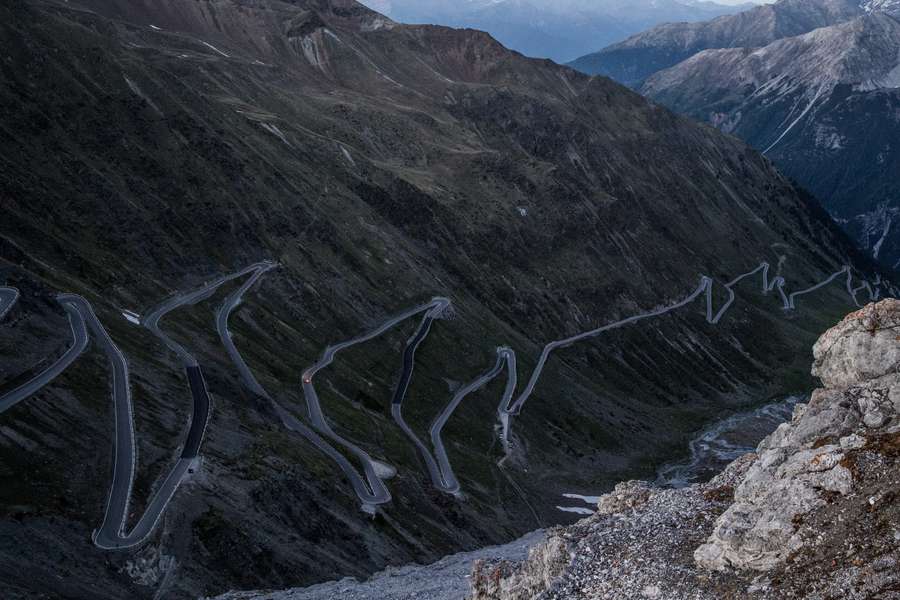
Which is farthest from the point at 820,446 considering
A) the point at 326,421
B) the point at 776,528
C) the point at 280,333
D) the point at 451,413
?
the point at 280,333

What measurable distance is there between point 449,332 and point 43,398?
77.0 metres

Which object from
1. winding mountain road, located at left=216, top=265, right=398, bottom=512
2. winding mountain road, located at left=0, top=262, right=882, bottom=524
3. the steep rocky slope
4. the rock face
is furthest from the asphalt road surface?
the rock face

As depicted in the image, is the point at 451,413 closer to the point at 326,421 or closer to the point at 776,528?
the point at 326,421

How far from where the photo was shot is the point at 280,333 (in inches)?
Answer: 4099

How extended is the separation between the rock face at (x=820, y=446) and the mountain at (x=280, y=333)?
3474cm

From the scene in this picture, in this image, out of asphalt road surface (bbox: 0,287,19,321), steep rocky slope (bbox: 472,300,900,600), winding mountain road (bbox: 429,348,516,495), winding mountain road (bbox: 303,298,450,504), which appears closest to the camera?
steep rocky slope (bbox: 472,300,900,600)

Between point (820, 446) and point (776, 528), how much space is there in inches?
260

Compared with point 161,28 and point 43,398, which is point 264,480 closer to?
point 43,398

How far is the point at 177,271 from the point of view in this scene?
106 m

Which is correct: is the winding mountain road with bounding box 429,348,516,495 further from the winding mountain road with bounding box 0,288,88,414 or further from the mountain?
the winding mountain road with bounding box 0,288,88,414

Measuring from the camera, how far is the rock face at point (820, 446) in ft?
106

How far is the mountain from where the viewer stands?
2219 inches

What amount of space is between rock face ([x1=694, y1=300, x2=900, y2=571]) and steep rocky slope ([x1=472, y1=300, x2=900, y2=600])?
0.20 ft

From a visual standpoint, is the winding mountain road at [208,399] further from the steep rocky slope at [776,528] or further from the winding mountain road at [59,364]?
the steep rocky slope at [776,528]
